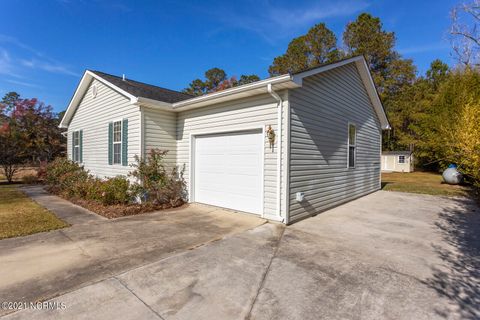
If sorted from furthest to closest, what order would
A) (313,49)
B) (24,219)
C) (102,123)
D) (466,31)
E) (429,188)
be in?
(313,49) → (429,188) → (466,31) → (102,123) → (24,219)

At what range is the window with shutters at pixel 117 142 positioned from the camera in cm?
828

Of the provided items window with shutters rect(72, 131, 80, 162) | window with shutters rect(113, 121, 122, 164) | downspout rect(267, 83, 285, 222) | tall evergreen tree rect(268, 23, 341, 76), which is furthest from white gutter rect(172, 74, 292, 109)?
tall evergreen tree rect(268, 23, 341, 76)

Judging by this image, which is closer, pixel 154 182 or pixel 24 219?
pixel 24 219

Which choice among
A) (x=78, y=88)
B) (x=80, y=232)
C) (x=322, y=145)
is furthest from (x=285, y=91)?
(x=78, y=88)

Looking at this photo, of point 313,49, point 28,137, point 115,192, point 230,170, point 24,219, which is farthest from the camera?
point 313,49

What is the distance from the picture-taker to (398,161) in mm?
26703

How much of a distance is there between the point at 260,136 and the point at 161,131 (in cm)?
347

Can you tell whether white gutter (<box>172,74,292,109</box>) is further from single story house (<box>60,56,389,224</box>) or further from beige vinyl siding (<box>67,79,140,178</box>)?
beige vinyl siding (<box>67,79,140,178</box>)

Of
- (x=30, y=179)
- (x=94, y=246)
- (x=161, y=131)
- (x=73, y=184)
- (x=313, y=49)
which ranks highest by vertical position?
(x=313, y=49)

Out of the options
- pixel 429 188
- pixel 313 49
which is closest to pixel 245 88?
pixel 429 188

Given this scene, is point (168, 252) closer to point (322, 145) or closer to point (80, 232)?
point (80, 232)

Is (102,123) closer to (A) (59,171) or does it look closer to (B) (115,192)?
(A) (59,171)

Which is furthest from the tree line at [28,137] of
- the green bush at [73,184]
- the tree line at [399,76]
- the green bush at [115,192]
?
the tree line at [399,76]

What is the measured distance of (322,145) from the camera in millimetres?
6762
